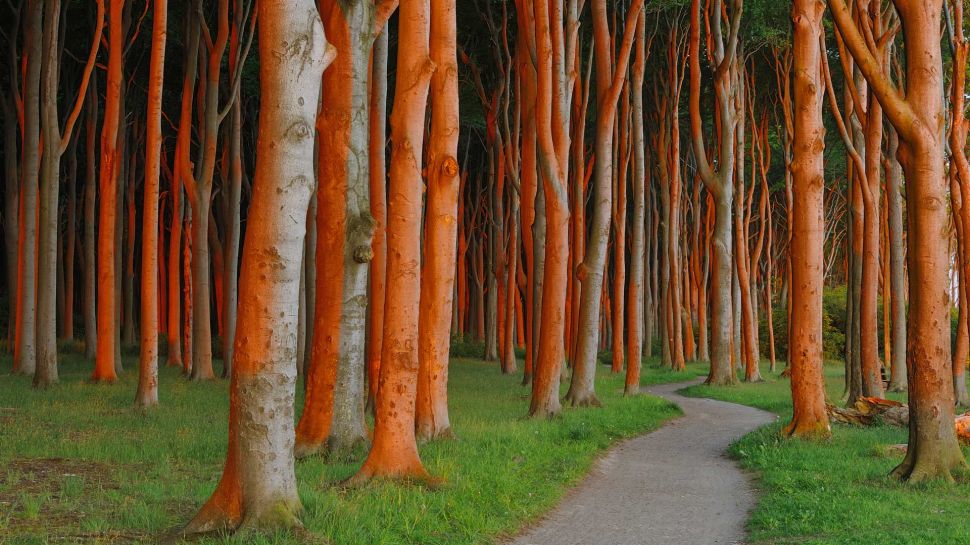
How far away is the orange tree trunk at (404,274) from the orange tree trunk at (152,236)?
20.3 feet

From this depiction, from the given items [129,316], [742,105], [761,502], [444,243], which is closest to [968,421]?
[761,502]

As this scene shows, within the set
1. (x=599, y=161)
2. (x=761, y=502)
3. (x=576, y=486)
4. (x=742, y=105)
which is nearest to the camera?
(x=761, y=502)

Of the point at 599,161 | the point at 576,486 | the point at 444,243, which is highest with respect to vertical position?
the point at 599,161

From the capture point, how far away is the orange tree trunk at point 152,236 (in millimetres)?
14055

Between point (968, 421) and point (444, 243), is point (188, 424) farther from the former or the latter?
point (968, 421)

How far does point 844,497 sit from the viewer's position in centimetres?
841

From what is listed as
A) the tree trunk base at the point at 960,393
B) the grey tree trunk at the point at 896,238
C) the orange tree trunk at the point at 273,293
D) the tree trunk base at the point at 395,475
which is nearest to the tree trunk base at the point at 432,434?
the tree trunk base at the point at 395,475

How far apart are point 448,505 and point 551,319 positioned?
719 cm

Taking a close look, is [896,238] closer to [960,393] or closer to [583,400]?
[960,393]

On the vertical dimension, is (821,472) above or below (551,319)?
below

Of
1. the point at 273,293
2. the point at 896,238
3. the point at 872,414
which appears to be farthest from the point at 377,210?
the point at 896,238

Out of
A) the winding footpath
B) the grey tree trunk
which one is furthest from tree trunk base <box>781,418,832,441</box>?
the grey tree trunk

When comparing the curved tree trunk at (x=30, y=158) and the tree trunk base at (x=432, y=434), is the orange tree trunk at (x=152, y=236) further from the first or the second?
the tree trunk base at (x=432, y=434)

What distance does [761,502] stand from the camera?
862 cm
